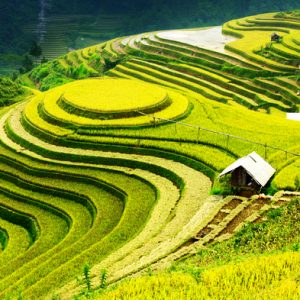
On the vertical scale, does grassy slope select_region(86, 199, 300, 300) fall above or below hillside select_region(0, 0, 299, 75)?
below

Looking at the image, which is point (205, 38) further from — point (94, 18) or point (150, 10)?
point (150, 10)

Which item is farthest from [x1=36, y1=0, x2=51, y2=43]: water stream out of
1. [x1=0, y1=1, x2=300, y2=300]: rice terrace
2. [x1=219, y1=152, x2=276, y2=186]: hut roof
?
[x1=219, y1=152, x2=276, y2=186]: hut roof

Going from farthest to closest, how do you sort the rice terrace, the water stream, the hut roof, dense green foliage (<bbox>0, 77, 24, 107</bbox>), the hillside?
the water stream → the hillside → dense green foliage (<bbox>0, 77, 24, 107</bbox>) → the hut roof → the rice terrace

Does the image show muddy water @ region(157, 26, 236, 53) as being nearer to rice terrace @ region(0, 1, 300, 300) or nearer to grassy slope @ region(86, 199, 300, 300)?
rice terrace @ region(0, 1, 300, 300)

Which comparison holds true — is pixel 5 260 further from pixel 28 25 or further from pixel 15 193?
pixel 28 25

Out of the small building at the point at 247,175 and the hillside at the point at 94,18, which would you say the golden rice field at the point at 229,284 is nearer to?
the small building at the point at 247,175

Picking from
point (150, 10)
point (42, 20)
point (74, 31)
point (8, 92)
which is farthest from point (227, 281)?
point (150, 10)

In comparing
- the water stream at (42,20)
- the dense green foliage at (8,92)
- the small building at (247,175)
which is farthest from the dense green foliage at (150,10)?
the small building at (247,175)
